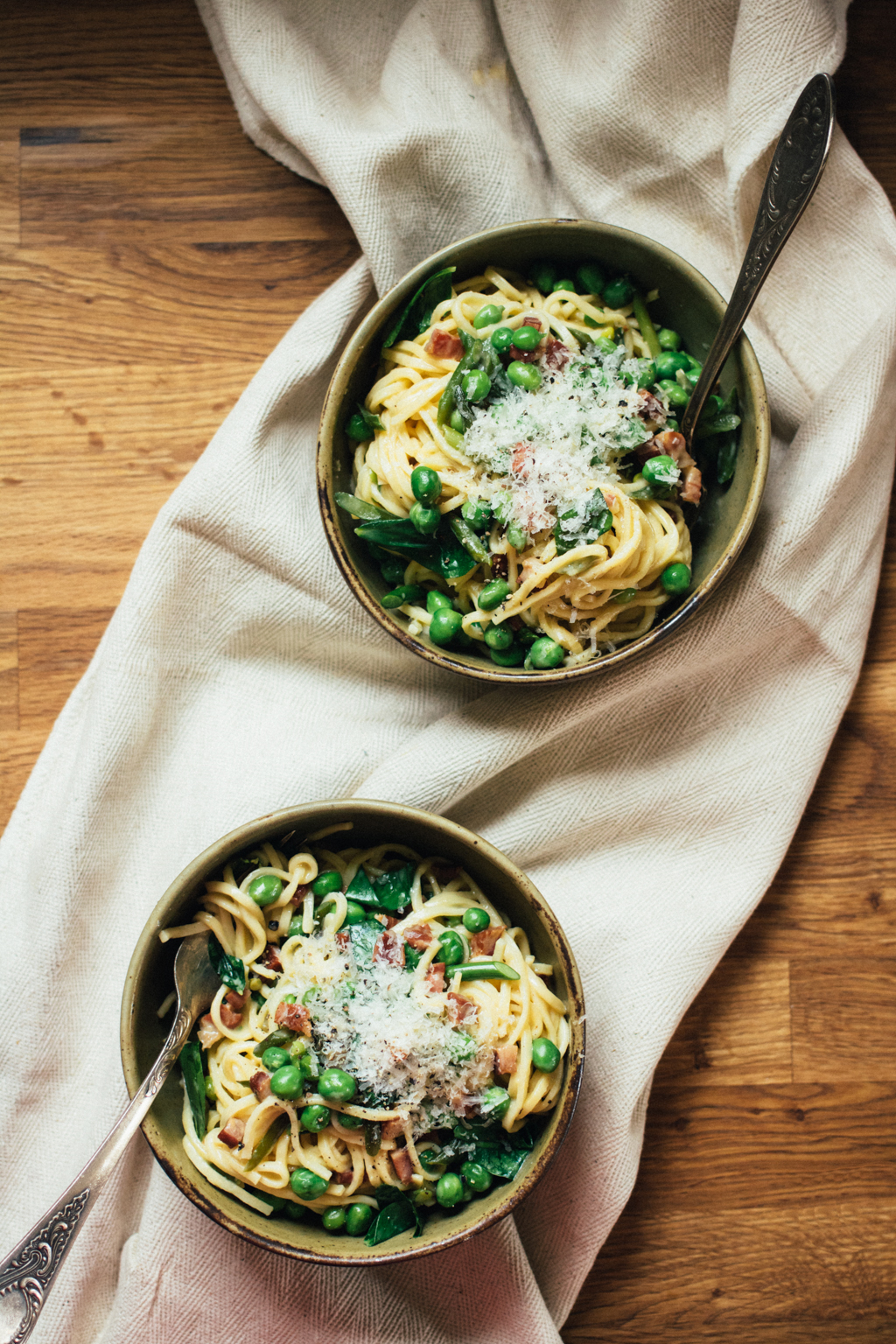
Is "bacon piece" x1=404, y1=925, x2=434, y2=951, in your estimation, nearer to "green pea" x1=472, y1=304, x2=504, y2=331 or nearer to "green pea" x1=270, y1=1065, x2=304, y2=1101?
"green pea" x1=270, y1=1065, x2=304, y2=1101

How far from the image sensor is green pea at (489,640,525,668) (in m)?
2.97

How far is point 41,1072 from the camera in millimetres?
3203

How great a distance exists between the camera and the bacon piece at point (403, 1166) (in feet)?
8.97

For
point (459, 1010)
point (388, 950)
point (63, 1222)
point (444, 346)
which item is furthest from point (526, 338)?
point (63, 1222)

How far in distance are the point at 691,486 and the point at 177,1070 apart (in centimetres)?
211

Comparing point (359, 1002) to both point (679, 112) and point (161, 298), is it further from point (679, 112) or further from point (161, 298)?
point (679, 112)

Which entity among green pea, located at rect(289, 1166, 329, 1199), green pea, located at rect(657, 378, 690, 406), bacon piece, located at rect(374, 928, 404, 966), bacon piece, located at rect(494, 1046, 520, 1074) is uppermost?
green pea, located at rect(657, 378, 690, 406)

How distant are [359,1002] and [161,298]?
225 centimetres

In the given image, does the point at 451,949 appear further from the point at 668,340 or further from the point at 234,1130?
the point at 668,340

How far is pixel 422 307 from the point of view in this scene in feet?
9.88

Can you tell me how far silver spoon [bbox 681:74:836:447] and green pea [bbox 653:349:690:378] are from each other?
122 mm

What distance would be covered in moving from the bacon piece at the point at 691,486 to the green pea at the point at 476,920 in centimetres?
125

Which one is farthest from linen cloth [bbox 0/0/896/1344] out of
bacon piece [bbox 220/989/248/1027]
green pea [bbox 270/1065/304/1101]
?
green pea [bbox 270/1065/304/1101]

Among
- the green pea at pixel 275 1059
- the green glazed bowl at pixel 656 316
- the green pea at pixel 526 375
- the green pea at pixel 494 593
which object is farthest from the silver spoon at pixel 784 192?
the green pea at pixel 275 1059
